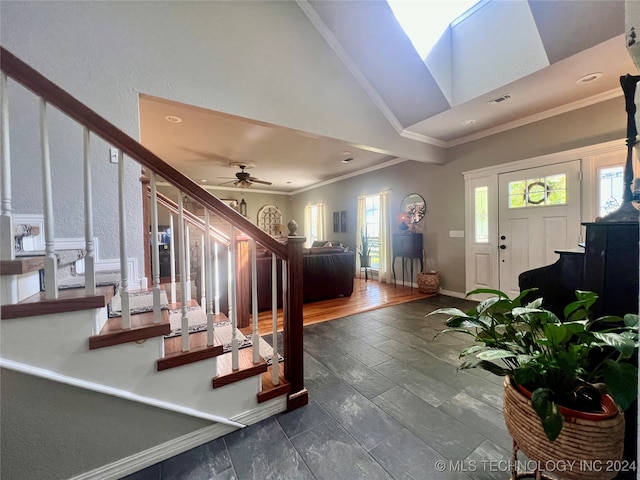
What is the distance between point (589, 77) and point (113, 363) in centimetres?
437

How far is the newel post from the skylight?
2641mm

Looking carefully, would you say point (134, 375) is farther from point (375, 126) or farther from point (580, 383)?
point (375, 126)

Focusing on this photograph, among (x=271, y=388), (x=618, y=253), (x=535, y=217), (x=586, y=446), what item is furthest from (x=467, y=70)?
(x=271, y=388)

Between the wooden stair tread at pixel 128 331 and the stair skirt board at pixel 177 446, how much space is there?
1.90 ft

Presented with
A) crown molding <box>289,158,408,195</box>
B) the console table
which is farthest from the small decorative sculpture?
crown molding <box>289,158,408,195</box>

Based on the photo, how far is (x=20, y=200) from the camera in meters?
1.67

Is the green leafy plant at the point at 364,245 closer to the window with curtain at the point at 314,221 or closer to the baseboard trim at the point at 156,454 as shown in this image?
the window with curtain at the point at 314,221

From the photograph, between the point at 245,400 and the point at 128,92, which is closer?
the point at 245,400

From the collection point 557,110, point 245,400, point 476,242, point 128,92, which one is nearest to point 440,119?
point 557,110

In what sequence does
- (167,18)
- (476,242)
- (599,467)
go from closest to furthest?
(599,467)
(167,18)
(476,242)

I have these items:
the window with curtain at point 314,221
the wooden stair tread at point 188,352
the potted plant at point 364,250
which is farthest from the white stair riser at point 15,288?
the window with curtain at point 314,221

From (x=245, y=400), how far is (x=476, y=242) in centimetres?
402

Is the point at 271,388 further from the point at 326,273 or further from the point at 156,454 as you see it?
the point at 326,273

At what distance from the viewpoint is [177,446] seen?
1304mm
